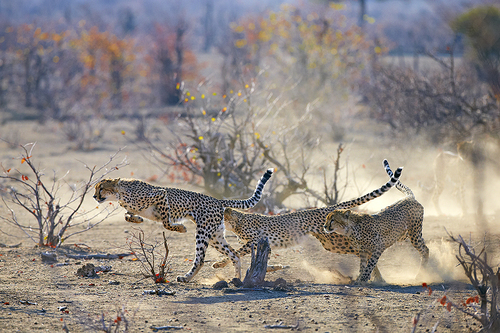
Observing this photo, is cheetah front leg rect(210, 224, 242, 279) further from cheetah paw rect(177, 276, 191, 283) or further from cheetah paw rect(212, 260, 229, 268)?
cheetah paw rect(177, 276, 191, 283)

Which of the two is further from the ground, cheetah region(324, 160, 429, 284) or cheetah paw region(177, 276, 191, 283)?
cheetah region(324, 160, 429, 284)

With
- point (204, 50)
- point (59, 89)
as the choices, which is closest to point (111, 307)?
point (59, 89)

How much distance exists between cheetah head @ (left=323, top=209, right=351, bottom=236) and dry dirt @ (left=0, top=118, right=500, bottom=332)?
577 millimetres

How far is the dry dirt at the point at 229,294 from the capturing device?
4.77 meters

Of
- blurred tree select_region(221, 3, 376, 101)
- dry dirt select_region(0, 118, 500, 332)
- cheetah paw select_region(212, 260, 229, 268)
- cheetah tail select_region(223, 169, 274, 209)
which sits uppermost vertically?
blurred tree select_region(221, 3, 376, 101)

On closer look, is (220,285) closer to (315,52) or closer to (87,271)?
(87,271)

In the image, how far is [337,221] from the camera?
20.9ft

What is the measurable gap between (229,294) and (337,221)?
1477mm

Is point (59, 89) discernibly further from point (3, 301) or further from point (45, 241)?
point (3, 301)

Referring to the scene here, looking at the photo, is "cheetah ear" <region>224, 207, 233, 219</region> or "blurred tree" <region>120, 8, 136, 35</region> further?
"blurred tree" <region>120, 8, 136, 35</region>

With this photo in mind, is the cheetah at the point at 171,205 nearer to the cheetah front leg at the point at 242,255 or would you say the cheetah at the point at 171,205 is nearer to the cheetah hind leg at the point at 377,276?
the cheetah front leg at the point at 242,255

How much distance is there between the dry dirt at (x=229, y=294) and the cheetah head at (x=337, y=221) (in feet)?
1.89

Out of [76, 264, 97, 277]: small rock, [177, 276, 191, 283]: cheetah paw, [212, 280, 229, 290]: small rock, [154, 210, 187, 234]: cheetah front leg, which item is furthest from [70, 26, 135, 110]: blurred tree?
[212, 280, 229, 290]: small rock

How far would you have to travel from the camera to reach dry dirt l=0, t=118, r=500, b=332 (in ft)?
15.6
